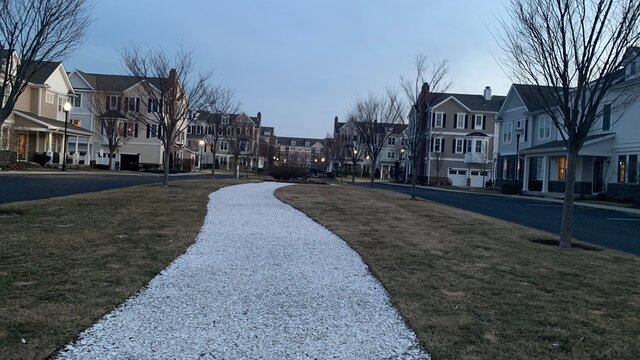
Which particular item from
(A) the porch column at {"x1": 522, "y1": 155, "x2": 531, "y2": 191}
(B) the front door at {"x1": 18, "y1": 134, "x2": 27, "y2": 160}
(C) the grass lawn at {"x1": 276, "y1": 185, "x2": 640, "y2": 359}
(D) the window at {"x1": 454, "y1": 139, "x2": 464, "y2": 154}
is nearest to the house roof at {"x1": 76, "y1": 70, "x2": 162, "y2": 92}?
(B) the front door at {"x1": 18, "y1": 134, "x2": 27, "y2": 160}

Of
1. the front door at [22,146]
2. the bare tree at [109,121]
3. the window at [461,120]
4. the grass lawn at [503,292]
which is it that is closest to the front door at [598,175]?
the grass lawn at [503,292]

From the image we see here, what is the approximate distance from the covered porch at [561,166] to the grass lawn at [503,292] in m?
23.1

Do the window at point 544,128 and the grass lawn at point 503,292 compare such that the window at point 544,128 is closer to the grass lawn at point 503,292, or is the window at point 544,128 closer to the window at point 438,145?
the window at point 438,145

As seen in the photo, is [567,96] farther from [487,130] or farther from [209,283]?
[487,130]

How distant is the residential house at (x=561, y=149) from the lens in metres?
29.5

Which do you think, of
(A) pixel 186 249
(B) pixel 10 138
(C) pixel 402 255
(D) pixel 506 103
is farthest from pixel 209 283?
(D) pixel 506 103

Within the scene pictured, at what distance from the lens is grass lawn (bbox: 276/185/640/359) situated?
464 cm

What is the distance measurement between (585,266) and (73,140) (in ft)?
163

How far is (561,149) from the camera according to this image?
33.1 m

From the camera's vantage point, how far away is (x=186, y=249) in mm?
8469

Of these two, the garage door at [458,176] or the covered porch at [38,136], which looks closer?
the covered porch at [38,136]

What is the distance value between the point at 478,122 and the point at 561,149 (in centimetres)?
2840

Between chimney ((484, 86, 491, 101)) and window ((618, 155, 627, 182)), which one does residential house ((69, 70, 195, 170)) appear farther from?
window ((618, 155, 627, 182))

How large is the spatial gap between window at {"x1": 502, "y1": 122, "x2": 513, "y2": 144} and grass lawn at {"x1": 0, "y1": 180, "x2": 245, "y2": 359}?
121 feet
